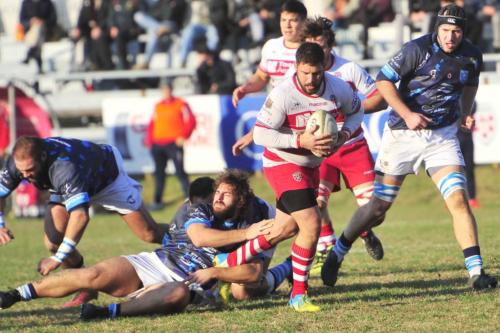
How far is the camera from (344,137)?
7703 mm

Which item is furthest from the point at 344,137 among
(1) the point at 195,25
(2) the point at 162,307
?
(1) the point at 195,25

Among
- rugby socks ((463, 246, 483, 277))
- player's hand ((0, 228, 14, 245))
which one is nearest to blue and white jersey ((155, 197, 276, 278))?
player's hand ((0, 228, 14, 245))

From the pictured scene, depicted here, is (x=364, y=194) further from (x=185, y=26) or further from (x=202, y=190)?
(x=185, y=26)

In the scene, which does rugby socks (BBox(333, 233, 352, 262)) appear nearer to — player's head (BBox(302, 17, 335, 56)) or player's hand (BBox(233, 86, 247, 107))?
player's head (BBox(302, 17, 335, 56))

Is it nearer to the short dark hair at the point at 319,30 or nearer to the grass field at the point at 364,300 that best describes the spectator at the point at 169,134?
the grass field at the point at 364,300

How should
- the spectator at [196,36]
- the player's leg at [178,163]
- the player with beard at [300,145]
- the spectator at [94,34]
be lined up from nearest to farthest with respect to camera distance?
the player with beard at [300,145], the player's leg at [178,163], the spectator at [196,36], the spectator at [94,34]

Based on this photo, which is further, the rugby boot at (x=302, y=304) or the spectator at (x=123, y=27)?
the spectator at (x=123, y=27)

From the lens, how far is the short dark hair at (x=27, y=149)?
780 cm

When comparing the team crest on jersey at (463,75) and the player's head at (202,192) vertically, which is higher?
the team crest on jersey at (463,75)

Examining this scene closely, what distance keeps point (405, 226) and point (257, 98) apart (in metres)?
4.83

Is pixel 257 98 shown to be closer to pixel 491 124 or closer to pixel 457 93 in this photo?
pixel 491 124

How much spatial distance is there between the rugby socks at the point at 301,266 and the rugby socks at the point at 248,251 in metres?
0.26

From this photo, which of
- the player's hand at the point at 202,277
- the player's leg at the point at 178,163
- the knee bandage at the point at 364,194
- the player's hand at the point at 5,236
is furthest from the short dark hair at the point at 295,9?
the player's leg at the point at 178,163

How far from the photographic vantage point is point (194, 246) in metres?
8.18
